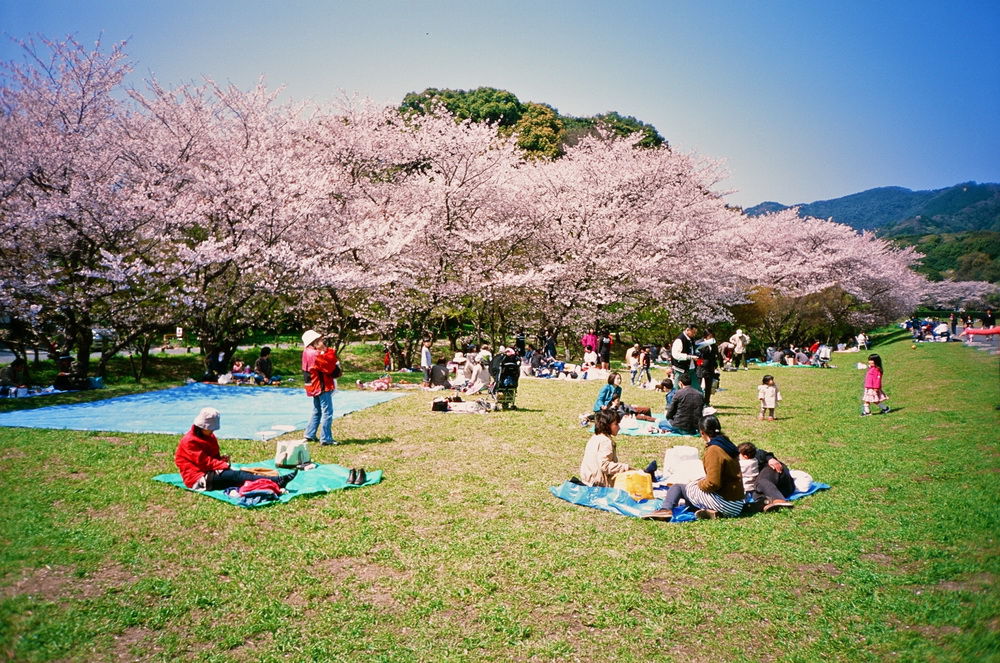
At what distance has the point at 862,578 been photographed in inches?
205

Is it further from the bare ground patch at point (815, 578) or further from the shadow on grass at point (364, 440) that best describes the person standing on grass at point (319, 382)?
the bare ground patch at point (815, 578)

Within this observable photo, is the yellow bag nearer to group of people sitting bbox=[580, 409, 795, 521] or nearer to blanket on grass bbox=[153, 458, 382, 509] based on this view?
group of people sitting bbox=[580, 409, 795, 521]

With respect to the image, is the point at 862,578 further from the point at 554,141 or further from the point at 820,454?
the point at 554,141

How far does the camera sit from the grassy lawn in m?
4.21

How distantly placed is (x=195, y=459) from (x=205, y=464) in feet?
0.42

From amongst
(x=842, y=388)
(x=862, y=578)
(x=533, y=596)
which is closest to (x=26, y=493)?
(x=533, y=596)

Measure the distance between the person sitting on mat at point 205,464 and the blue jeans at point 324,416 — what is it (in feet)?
7.51

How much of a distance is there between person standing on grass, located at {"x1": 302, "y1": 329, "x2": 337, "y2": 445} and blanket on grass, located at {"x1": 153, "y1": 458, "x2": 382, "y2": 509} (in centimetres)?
141

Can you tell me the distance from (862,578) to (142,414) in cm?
1203

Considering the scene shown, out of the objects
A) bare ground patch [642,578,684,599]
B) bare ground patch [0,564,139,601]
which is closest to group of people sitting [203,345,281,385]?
bare ground patch [0,564,139,601]

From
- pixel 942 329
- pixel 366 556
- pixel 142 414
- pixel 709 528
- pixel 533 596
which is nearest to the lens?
pixel 533 596

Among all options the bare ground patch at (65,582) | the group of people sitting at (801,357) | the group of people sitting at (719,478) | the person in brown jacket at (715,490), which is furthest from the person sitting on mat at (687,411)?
the group of people sitting at (801,357)

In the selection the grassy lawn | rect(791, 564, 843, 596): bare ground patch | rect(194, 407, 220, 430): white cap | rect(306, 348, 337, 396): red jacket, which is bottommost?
rect(791, 564, 843, 596): bare ground patch

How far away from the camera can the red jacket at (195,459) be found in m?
7.20
